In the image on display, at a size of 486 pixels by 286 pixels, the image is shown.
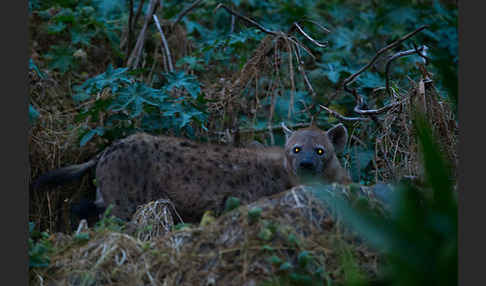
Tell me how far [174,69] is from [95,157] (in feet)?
5.00

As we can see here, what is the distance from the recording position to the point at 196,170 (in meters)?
4.44

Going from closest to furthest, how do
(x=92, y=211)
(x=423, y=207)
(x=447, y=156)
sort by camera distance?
(x=423, y=207) < (x=447, y=156) < (x=92, y=211)

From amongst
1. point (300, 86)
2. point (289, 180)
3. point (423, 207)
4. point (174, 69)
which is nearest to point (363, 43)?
point (300, 86)

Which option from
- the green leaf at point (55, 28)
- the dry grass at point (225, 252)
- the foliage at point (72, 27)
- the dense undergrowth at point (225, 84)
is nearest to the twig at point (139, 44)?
the dense undergrowth at point (225, 84)

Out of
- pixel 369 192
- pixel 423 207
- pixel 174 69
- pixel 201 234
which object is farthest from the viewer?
pixel 174 69

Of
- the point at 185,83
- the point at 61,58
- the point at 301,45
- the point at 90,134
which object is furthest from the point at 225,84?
the point at 61,58

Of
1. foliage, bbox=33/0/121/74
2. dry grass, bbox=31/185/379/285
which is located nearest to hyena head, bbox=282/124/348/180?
dry grass, bbox=31/185/379/285

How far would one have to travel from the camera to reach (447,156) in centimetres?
396

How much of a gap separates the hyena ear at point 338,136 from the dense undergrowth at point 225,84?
138mm

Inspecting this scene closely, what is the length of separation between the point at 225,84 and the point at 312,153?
1140 mm

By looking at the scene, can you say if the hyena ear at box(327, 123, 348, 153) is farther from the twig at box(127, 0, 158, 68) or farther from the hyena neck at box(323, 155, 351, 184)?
the twig at box(127, 0, 158, 68)

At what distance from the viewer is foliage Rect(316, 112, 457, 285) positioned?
6.10ft

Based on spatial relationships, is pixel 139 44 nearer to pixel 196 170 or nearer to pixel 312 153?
pixel 196 170

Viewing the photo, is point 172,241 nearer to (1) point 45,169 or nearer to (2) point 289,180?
(2) point 289,180
